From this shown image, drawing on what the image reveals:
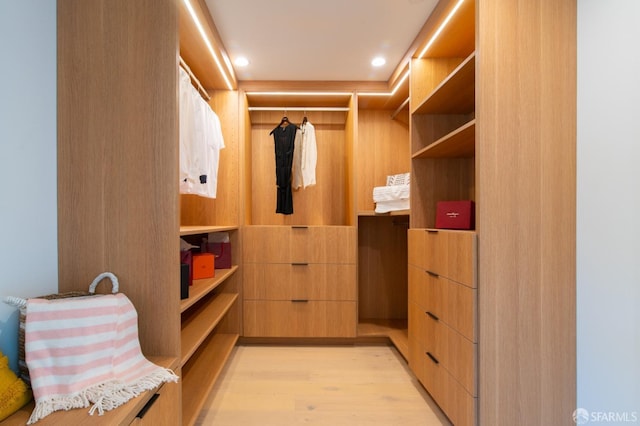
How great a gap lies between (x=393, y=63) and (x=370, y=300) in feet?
6.83

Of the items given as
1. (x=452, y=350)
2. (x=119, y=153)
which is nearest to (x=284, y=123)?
(x=119, y=153)

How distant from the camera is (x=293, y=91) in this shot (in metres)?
2.36

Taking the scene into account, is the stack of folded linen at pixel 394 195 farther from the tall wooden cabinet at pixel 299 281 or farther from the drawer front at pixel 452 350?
the drawer front at pixel 452 350

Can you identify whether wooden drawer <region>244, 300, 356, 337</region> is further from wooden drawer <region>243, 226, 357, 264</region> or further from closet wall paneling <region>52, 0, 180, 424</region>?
closet wall paneling <region>52, 0, 180, 424</region>

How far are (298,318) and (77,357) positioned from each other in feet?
5.26

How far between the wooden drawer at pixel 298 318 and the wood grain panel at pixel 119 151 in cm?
120

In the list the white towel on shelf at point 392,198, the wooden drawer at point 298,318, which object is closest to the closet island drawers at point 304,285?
the wooden drawer at point 298,318

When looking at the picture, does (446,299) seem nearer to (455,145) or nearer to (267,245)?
(455,145)

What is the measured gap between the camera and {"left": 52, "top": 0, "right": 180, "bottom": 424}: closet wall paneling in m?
1.11

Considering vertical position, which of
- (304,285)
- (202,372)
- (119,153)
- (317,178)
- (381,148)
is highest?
(381,148)

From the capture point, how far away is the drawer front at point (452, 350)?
123 cm

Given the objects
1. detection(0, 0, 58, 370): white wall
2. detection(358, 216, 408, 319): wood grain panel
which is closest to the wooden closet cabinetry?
detection(358, 216, 408, 319): wood grain panel

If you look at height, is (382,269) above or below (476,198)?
below

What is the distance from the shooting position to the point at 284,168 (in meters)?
2.49
